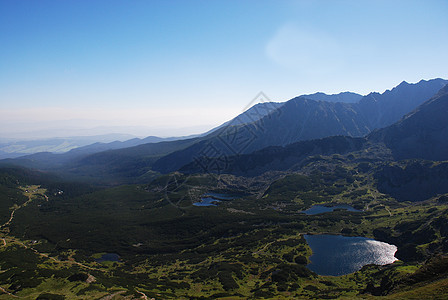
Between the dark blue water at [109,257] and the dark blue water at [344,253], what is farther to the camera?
the dark blue water at [109,257]

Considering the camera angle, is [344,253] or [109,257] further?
[109,257]

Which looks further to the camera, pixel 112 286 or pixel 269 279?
pixel 269 279

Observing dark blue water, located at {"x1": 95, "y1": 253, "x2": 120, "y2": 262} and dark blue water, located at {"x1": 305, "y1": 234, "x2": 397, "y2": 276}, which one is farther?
dark blue water, located at {"x1": 95, "y1": 253, "x2": 120, "y2": 262}

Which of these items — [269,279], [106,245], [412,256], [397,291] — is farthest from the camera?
[106,245]

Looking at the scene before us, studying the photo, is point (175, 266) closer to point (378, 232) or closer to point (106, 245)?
point (106, 245)

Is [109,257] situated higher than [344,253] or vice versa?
[344,253]

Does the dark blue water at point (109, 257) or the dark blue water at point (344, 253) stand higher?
the dark blue water at point (344, 253)

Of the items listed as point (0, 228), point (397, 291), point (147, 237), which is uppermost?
point (397, 291)

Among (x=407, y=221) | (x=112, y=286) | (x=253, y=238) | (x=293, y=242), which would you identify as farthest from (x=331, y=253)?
(x=112, y=286)
